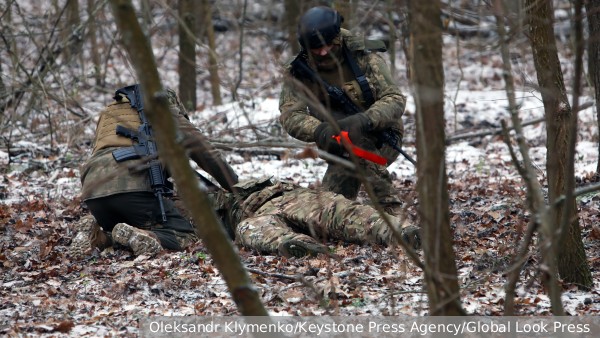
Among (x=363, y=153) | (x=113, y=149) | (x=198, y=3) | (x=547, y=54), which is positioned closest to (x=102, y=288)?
(x=113, y=149)

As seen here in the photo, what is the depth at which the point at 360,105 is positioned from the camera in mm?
6656

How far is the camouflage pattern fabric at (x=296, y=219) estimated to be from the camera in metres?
5.82

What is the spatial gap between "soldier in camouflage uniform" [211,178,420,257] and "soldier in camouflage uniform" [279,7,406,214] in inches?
20.1

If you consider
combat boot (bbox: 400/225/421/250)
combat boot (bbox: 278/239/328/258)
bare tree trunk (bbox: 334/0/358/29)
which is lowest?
combat boot (bbox: 278/239/328/258)

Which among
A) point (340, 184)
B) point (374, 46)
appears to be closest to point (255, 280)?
point (340, 184)

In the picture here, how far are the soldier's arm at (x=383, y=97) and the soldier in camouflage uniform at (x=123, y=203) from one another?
1.32m

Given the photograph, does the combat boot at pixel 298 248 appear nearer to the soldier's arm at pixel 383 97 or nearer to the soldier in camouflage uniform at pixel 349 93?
the soldier in camouflage uniform at pixel 349 93

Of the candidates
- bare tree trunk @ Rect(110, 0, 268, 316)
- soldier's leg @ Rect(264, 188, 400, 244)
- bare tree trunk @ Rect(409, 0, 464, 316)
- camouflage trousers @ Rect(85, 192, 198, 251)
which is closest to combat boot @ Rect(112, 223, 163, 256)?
camouflage trousers @ Rect(85, 192, 198, 251)

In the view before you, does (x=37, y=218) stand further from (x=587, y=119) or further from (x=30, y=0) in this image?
(x=30, y=0)

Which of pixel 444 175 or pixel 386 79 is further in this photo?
pixel 386 79

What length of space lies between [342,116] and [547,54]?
9.46 feet

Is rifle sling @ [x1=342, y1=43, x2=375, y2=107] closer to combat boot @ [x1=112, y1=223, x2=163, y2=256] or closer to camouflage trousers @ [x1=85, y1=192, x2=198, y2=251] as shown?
camouflage trousers @ [x1=85, y1=192, x2=198, y2=251]

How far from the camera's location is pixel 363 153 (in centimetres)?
604

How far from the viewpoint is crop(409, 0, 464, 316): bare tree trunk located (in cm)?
294
